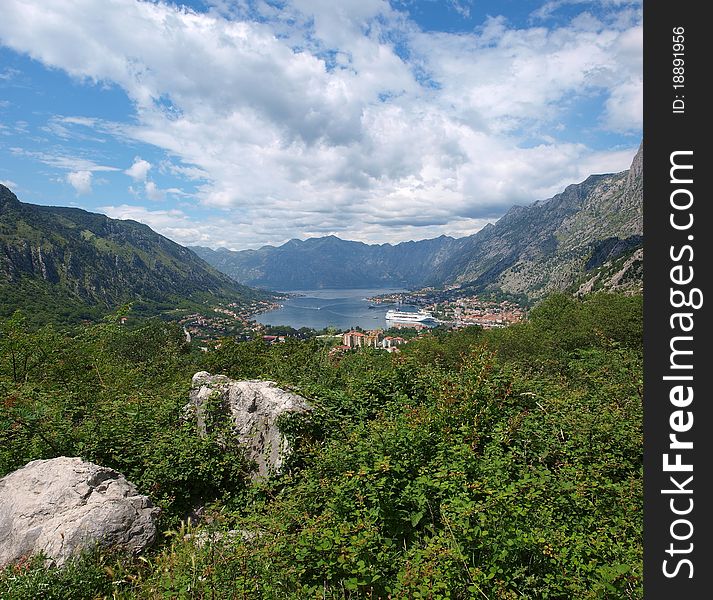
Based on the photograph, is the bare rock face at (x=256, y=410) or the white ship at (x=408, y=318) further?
the white ship at (x=408, y=318)

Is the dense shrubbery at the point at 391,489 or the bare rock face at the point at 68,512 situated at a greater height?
the dense shrubbery at the point at 391,489

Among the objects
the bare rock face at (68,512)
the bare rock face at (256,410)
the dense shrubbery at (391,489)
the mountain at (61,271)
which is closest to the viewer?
the dense shrubbery at (391,489)

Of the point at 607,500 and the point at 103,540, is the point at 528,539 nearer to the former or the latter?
the point at 607,500

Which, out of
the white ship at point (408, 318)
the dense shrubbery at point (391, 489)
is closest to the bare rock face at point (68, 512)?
the dense shrubbery at point (391, 489)
